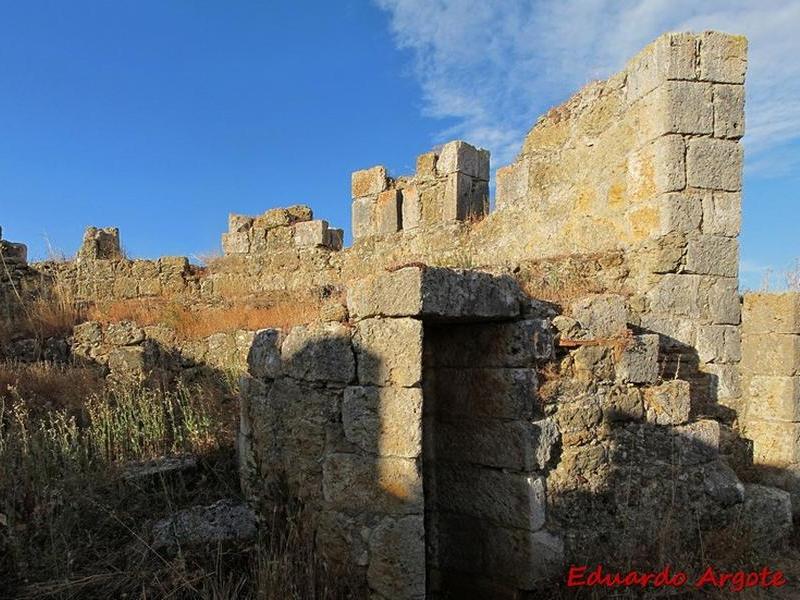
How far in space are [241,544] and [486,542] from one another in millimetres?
1695

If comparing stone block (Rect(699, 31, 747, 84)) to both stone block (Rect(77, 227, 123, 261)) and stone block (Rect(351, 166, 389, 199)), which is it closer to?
stone block (Rect(351, 166, 389, 199))

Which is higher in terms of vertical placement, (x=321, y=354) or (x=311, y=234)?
(x=311, y=234)

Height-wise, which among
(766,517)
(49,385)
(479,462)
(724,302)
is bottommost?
(766,517)

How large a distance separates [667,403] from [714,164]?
9.25 feet

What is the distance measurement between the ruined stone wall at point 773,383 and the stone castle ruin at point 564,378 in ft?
0.07

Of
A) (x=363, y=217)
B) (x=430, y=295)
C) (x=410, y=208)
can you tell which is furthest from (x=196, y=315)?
(x=430, y=295)

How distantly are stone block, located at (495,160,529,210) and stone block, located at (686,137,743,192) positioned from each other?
2323 mm

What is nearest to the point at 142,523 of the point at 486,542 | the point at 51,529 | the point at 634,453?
the point at 51,529

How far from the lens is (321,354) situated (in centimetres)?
372

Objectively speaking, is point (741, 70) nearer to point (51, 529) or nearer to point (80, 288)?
point (51, 529)

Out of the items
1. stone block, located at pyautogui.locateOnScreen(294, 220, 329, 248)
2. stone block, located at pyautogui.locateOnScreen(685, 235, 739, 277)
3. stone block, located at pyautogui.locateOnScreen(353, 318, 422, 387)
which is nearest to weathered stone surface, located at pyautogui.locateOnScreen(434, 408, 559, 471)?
stone block, located at pyautogui.locateOnScreen(353, 318, 422, 387)

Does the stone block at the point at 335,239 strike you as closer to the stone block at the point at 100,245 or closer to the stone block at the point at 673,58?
the stone block at the point at 100,245

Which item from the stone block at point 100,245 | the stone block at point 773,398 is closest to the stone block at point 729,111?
the stone block at point 773,398

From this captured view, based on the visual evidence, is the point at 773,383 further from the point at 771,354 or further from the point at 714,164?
the point at 714,164
